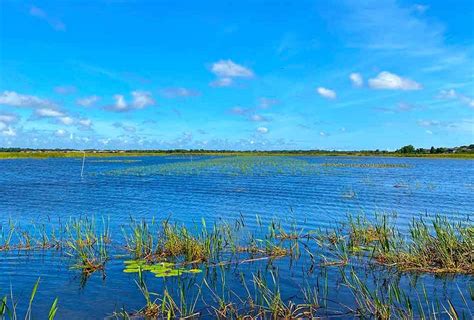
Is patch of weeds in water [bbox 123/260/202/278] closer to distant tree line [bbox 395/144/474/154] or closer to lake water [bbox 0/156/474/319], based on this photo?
lake water [bbox 0/156/474/319]

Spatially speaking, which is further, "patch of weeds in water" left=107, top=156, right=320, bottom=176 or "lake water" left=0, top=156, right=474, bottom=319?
"patch of weeds in water" left=107, top=156, right=320, bottom=176

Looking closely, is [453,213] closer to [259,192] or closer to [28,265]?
[259,192]

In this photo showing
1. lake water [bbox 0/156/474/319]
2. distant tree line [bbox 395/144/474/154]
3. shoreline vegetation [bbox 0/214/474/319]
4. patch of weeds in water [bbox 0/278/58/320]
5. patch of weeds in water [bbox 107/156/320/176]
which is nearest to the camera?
patch of weeds in water [bbox 0/278/58/320]

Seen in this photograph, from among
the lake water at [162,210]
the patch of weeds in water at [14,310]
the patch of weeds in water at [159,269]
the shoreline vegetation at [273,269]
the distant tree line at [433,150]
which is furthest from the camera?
the distant tree line at [433,150]

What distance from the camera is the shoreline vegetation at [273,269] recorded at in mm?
9133

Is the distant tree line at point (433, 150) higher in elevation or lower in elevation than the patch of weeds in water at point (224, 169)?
higher

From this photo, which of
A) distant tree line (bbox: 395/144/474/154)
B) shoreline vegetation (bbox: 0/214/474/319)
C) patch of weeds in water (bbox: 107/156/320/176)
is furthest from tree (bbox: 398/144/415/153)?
shoreline vegetation (bbox: 0/214/474/319)

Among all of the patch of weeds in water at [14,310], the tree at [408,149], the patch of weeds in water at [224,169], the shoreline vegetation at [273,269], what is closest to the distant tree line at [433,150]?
the tree at [408,149]

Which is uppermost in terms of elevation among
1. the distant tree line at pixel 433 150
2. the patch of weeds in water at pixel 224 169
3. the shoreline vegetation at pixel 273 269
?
the distant tree line at pixel 433 150

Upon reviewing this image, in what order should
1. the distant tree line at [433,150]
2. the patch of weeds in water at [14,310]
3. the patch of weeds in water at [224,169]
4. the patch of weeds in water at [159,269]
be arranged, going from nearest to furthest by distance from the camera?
the patch of weeds in water at [14,310] → the patch of weeds in water at [159,269] → the patch of weeds in water at [224,169] → the distant tree line at [433,150]

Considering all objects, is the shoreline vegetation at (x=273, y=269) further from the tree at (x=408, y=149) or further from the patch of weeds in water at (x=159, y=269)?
the tree at (x=408, y=149)

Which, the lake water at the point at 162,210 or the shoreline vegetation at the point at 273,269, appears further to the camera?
the lake water at the point at 162,210

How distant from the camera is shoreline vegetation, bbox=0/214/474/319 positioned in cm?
913

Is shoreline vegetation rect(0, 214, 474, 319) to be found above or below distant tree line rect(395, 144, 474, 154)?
below
